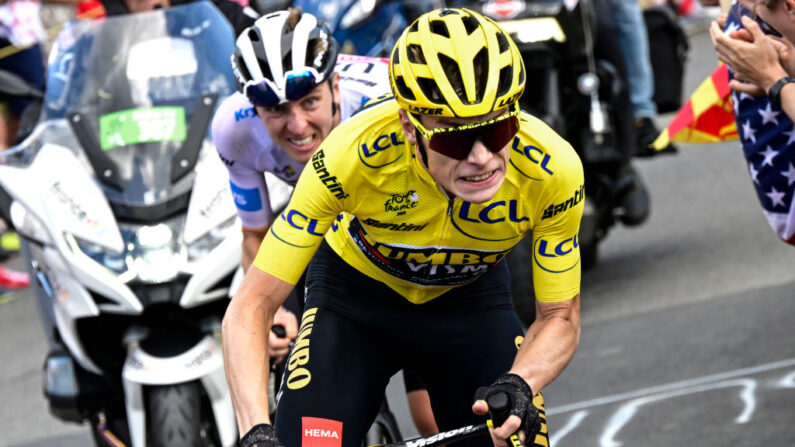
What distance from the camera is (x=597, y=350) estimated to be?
814 cm

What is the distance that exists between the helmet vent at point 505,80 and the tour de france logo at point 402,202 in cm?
54

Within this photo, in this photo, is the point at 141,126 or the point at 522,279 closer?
the point at 141,126

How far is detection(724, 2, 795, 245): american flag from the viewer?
539 centimetres

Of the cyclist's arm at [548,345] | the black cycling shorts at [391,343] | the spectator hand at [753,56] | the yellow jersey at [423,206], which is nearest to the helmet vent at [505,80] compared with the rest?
the yellow jersey at [423,206]

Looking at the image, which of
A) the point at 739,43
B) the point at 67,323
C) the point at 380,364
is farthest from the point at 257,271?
the point at 739,43

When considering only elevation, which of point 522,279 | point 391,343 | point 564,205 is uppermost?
point 564,205

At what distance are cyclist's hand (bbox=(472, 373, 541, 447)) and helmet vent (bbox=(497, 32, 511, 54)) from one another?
2.99 feet

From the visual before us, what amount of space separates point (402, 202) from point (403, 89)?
44cm

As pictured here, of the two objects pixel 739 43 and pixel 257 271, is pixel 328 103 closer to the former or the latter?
pixel 257 271

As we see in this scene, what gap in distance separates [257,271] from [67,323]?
167 cm

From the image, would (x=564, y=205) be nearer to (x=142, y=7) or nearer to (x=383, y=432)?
(x=383, y=432)

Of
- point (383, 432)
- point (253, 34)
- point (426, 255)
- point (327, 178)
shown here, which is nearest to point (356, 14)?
point (253, 34)

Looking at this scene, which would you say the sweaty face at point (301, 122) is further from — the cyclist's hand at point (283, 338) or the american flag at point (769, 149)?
the american flag at point (769, 149)

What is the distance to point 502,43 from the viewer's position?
13.3 ft
